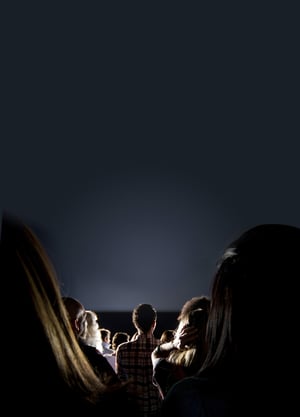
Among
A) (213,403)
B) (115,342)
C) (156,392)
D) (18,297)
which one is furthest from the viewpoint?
(115,342)

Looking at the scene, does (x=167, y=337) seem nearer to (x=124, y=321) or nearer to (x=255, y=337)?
(x=255, y=337)

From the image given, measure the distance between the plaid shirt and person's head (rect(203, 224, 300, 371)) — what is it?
2.04m

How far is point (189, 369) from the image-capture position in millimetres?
2002

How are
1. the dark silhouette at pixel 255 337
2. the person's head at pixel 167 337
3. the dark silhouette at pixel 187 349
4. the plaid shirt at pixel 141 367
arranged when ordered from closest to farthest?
the dark silhouette at pixel 255 337
the dark silhouette at pixel 187 349
the plaid shirt at pixel 141 367
the person's head at pixel 167 337

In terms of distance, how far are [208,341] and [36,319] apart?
0.44m

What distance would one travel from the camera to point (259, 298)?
2.90ft

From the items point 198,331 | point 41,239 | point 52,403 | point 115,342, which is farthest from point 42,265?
point 115,342

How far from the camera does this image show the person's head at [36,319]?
26.1 inches

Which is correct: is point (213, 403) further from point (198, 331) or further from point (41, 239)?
point (198, 331)

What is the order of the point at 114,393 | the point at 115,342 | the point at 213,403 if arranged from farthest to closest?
the point at 115,342 < the point at 213,403 < the point at 114,393

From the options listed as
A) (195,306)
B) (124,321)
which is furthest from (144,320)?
(124,321)

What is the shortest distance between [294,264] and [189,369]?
1.29m

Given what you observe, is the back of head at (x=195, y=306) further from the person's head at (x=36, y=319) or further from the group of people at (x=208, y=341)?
the person's head at (x=36, y=319)

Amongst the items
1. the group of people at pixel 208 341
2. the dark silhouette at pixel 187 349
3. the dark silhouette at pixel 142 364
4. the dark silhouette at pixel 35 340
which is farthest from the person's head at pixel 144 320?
the dark silhouette at pixel 35 340
